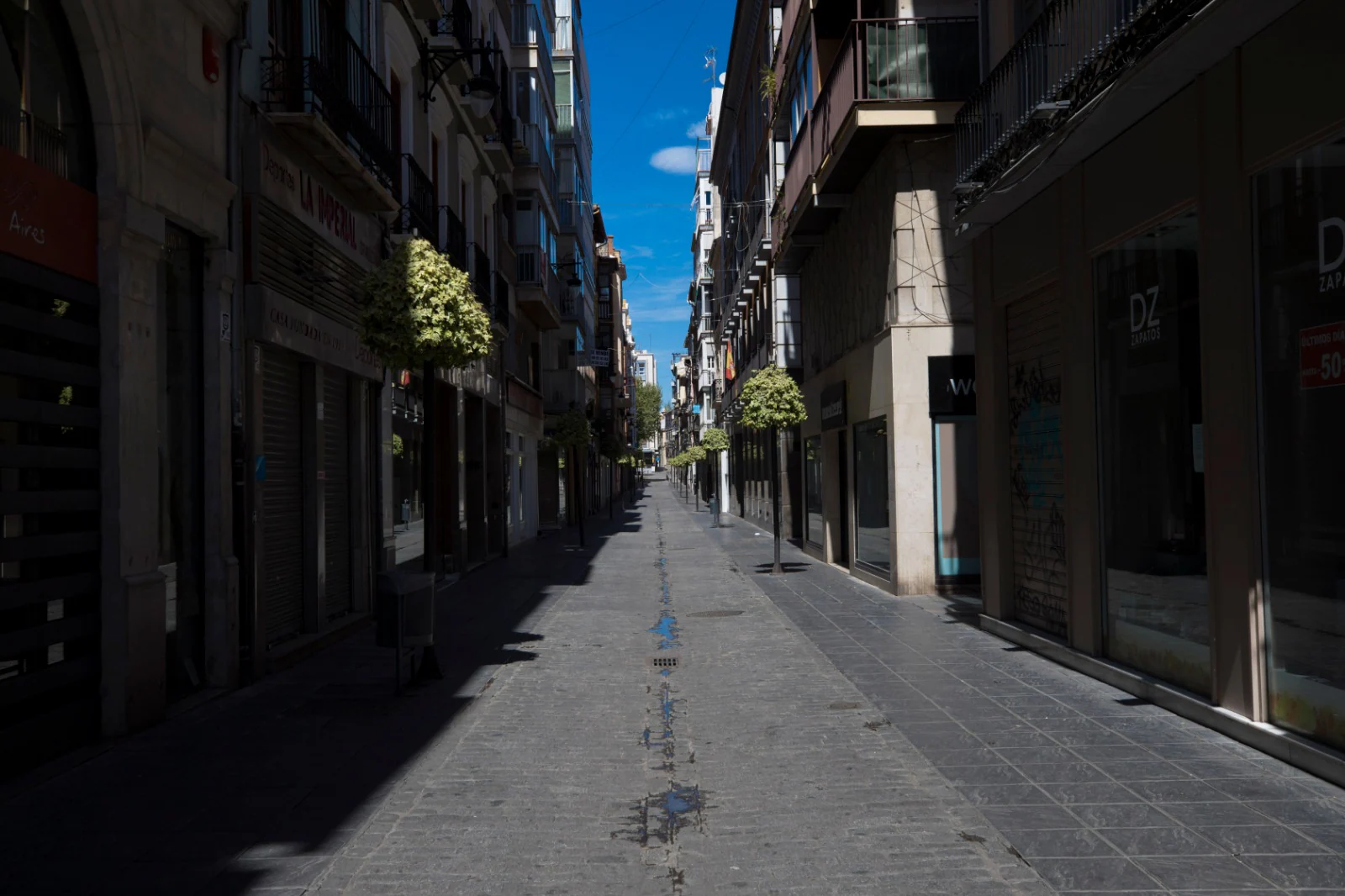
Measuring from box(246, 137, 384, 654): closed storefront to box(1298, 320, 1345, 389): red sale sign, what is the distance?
312 inches

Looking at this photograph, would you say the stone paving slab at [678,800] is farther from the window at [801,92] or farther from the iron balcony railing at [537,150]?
the iron balcony railing at [537,150]

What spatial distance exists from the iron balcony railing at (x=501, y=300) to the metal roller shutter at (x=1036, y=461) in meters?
13.8

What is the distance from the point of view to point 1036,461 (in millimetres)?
10758

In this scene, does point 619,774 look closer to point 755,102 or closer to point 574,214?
point 755,102

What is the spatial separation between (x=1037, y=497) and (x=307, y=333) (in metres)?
7.39

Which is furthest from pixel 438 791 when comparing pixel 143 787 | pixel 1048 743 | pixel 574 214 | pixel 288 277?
pixel 574 214

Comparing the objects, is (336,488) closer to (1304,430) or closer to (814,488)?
(1304,430)

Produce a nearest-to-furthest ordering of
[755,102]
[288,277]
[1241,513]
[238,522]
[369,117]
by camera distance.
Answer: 1. [1241,513]
2. [238,522]
3. [288,277]
4. [369,117]
5. [755,102]

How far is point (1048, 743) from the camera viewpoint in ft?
22.5

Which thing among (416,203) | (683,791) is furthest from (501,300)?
(683,791)

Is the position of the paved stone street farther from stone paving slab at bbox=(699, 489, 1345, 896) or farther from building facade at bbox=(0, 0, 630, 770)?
building facade at bbox=(0, 0, 630, 770)

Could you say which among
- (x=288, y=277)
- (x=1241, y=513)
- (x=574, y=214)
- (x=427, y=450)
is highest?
(x=574, y=214)

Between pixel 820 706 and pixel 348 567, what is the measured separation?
23.2ft

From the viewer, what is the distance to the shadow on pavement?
473 cm
